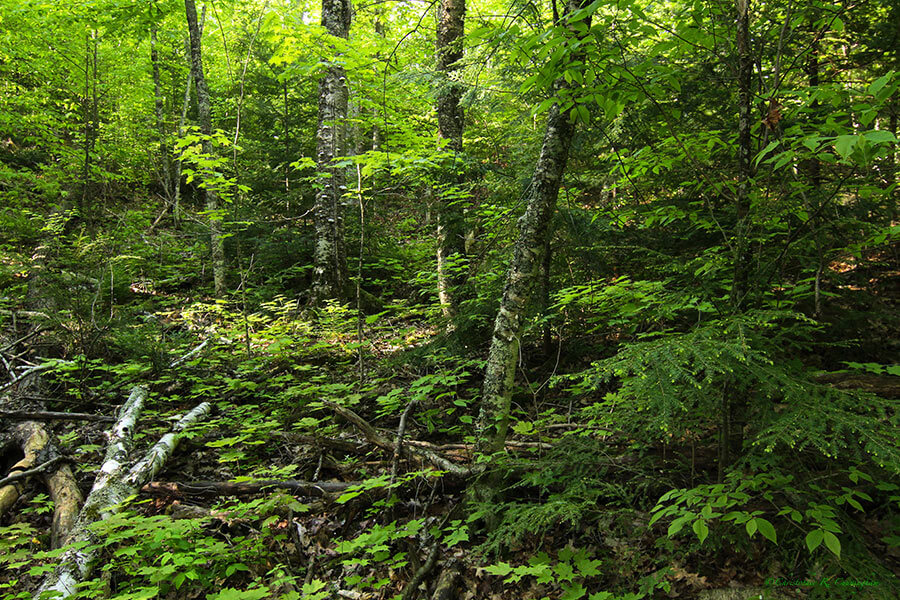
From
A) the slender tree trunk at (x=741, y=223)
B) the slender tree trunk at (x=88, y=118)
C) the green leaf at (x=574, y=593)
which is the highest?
the slender tree trunk at (x=88, y=118)

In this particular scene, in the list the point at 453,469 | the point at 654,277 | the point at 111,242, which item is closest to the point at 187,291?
the point at 111,242

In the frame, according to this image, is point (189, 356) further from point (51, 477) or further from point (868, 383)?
point (868, 383)

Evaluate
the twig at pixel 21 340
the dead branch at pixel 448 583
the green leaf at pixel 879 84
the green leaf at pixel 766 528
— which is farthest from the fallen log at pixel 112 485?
the green leaf at pixel 879 84

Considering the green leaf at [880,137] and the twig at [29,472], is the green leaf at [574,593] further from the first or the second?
the twig at [29,472]

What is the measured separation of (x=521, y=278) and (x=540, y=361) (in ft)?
6.73

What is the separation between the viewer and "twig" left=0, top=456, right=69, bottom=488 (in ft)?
12.9

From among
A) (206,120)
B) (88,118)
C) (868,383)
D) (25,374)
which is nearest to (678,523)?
(868,383)

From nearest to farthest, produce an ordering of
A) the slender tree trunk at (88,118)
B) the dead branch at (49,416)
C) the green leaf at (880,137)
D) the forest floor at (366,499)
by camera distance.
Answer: the green leaf at (880,137), the forest floor at (366,499), the dead branch at (49,416), the slender tree trunk at (88,118)

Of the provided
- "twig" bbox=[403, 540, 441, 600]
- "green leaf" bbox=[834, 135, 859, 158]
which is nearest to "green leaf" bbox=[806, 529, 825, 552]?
"green leaf" bbox=[834, 135, 859, 158]

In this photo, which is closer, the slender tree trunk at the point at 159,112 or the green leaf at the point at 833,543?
the green leaf at the point at 833,543

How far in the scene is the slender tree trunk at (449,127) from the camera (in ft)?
18.0

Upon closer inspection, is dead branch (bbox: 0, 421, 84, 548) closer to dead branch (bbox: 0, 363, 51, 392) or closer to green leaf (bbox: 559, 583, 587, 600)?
dead branch (bbox: 0, 363, 51, 392)

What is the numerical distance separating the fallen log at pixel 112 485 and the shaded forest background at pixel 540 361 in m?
0.03

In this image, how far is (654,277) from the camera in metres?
4.45
